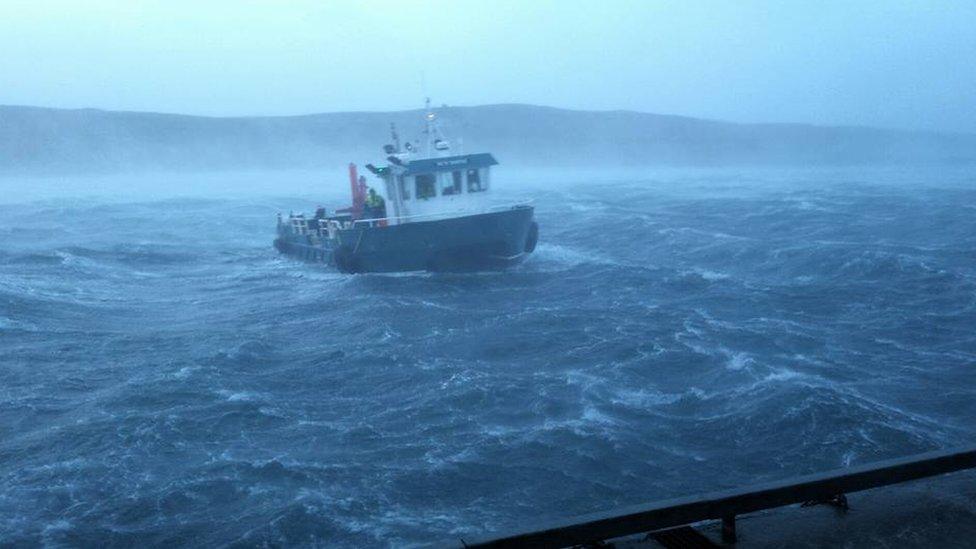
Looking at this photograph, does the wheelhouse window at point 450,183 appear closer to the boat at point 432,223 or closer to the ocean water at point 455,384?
the boat at point 432,223

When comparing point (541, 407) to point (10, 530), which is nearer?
point (10, 530)

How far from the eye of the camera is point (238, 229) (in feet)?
142

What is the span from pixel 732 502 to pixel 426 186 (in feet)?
72.8

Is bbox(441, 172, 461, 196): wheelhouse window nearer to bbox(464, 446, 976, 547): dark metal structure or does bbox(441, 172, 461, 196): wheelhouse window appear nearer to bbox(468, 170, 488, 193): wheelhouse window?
bbox(468, 170, 488, 193): wheelhouse window

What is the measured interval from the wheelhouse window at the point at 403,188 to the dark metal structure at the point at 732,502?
21877 mm

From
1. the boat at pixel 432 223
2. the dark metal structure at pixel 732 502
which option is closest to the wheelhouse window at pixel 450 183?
the boat at pixel 432 223

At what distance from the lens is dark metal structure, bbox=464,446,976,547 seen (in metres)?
4.73

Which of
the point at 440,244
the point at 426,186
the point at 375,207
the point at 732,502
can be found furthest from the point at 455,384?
the point at 375,207

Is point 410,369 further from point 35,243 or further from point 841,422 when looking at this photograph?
point 35,243

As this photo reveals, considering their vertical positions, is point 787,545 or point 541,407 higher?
point 787,545

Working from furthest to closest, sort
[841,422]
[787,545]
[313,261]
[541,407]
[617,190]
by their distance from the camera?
[617,190]
[313,261]
[541,407]
[841,422]
[787,545]

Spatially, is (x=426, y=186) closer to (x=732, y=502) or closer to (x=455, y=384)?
(x=455, y=384)

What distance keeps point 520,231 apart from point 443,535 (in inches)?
678

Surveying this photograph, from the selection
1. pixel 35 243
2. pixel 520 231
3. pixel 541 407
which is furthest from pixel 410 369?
pixel 35 243
